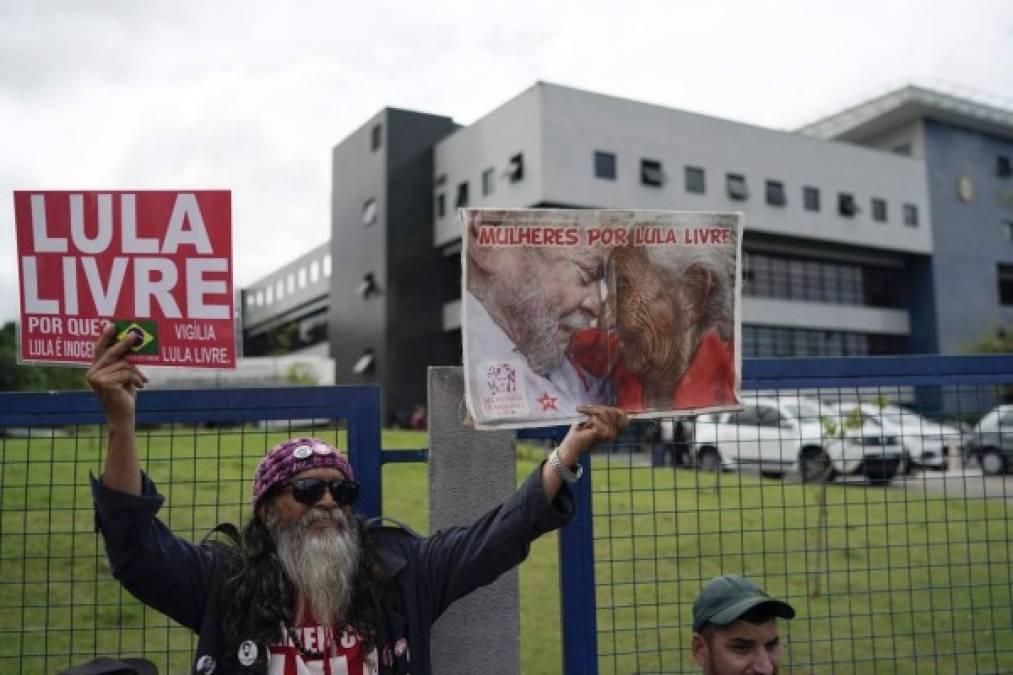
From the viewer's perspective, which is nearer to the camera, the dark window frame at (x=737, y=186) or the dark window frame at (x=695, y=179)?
the dark window frame at (x=695, y=179)

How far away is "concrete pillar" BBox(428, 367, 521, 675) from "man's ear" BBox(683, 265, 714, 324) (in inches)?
37.1

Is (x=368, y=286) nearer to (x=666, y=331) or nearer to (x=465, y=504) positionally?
(x=465, y=504)

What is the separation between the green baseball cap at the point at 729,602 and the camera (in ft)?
9.43

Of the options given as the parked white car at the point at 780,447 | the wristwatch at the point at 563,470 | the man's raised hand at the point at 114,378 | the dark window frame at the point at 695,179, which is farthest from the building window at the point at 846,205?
the man's raised hand at the point at 114,378

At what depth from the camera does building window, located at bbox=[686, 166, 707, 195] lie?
36594 millimetres

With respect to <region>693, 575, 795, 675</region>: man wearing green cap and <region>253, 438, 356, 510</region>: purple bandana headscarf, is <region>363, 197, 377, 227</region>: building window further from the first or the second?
<region>693, 575, 795, 675</region>: man wearing green cap

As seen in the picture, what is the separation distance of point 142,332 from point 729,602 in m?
2.03

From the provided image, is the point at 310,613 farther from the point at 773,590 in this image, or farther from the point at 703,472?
the point at 773,590

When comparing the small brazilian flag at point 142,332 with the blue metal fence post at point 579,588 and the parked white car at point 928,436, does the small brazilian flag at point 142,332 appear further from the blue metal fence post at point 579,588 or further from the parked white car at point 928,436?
the parked white car at point 928,436

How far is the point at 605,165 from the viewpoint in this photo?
113ft

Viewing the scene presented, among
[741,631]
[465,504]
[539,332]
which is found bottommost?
[741,631]

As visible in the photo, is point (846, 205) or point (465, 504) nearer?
point (465, 504)

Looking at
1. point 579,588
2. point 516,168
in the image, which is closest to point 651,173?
point 516,168

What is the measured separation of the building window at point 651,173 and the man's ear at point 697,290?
110 feet
